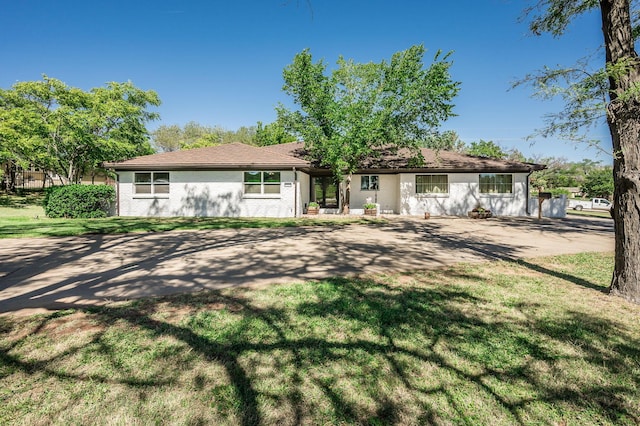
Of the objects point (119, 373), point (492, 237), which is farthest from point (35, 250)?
point (492, 237)

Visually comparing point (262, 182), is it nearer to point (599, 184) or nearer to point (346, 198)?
point (346, 198)

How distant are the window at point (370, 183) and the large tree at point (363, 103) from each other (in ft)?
7.59

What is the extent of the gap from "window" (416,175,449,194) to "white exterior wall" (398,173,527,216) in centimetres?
25

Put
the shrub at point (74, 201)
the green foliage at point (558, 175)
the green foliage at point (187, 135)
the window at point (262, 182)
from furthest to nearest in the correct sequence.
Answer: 1. the green foliage at point (187, 135)
2. the green foliage at point (558, 175)
3. the window at point (262, 182)
4. the shrub at point (74, 201)

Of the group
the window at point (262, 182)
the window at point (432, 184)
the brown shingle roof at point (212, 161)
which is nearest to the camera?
the brown shingle roof at point (212, 161)

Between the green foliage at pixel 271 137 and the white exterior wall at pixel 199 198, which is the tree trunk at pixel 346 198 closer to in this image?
the white exterior wall at pixel 199 198

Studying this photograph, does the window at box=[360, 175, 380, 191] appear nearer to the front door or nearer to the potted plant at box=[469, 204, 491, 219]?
the front door

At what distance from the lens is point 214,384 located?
2393mm

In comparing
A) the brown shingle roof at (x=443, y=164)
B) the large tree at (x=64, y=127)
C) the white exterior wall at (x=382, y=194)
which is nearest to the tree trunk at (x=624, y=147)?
the brown shingle roof at (x=443, y=164)

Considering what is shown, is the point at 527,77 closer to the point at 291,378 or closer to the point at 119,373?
the point at 291,378

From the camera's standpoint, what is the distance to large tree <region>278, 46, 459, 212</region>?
52.3ft

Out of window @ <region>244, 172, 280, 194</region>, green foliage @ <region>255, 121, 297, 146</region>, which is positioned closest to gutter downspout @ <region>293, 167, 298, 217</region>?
window @ <region>244, 172, 280, 194</region>

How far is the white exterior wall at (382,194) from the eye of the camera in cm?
1983

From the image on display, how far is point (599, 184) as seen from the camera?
41844 millimetres
